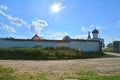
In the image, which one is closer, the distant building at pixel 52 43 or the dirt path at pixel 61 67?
the dirt path at pixel 61 67

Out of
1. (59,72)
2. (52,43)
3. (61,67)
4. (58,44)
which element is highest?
(52,43)

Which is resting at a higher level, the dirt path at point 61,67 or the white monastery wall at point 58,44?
the white monastery wall at point 58,44

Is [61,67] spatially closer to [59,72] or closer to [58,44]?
Answer: [59,72]

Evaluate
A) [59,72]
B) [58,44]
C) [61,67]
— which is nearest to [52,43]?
[58,44]

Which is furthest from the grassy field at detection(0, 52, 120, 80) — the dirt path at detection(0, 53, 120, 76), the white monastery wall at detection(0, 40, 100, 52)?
the white monastery wall at detection(0, 40, 100, 52)

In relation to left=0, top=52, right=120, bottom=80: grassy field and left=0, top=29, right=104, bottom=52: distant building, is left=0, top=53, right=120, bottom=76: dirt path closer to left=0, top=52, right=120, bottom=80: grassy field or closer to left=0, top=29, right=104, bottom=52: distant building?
left=0, top=52, right=120, bottom=80: grassy field

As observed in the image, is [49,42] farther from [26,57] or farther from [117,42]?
[117,42]

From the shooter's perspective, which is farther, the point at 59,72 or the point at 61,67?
the point at 61,67

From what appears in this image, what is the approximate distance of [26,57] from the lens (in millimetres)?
29344

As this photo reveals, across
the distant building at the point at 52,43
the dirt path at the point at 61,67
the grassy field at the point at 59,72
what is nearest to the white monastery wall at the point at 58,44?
the distant building at the point at 52,43

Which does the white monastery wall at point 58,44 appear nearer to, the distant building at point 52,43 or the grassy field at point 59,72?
the distant building at point 52,43

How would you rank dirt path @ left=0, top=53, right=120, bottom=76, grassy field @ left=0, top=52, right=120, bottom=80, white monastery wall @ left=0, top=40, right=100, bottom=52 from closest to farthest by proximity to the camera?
1. grassy field @ left=0, top=52, right=120, bottom=80
2. dirt path @ left=0, top=53, right=120, bottom=76
3. white monastery wall @ left=0, top=40, right=100, bottom=52

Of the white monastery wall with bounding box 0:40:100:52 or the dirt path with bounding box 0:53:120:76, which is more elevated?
the white monastery wall with bounding box 0:40:100:52

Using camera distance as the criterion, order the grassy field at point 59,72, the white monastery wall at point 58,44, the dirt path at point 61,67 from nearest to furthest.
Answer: the grassy field at point 59,72 < the dirt path at point 61,67 < the white monastery wall at point 58,44
